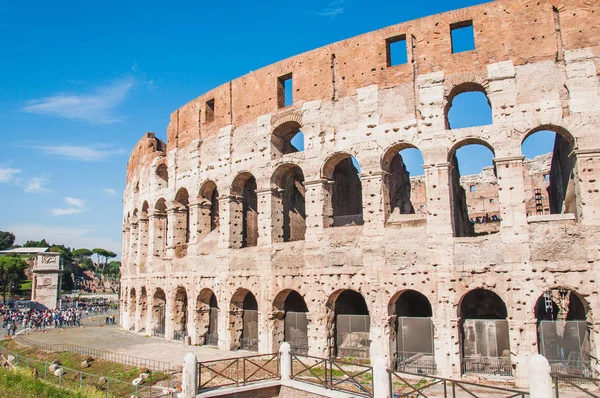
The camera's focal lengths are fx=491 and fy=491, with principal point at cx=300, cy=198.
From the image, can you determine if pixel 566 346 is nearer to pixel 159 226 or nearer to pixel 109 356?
pixel 109 356

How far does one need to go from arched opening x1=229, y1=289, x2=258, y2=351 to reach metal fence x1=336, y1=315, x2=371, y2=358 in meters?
3.79

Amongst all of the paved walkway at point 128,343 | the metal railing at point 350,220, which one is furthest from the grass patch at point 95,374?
the metal railing at point 350,220

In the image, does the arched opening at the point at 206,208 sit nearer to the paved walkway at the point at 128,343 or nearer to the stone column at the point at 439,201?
the paved walkway at the point at 128,343

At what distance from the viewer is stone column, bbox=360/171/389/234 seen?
15180 millimetres

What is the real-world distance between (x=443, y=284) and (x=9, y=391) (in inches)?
451

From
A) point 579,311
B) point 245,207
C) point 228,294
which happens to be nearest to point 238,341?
point 228,294

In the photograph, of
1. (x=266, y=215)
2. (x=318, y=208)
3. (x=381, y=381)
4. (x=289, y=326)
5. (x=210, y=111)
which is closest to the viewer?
(x=381, y=381)

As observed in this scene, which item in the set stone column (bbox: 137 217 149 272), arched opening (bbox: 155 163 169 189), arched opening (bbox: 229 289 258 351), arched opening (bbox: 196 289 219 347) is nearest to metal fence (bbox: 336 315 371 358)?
arched opening (bbox: 229 289 258 351)

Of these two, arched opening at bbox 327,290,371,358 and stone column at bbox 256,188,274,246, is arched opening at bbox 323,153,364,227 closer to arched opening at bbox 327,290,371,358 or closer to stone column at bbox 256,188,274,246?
stone column at bbox 256,188,274,246

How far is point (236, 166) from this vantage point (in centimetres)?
1920

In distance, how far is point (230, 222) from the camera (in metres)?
19.1

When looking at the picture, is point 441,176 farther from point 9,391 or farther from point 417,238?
point 9,391

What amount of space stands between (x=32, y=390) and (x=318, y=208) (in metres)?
9.50

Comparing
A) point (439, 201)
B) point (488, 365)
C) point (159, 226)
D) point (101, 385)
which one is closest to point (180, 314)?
point (159, 226)
